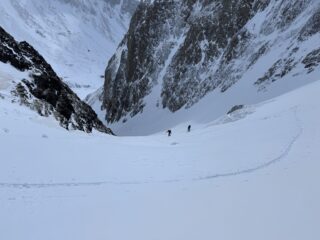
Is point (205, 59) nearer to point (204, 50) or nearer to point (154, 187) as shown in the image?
point (204, 50)

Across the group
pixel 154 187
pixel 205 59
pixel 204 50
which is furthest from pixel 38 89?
pixel 204 50

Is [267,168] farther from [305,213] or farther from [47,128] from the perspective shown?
[47,128]

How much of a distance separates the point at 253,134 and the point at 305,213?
12751mm

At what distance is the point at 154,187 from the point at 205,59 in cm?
5757

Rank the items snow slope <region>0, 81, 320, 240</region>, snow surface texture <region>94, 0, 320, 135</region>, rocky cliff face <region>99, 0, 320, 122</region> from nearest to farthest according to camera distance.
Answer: snow slope <region>0, 81, 320, 240</region>
snow surface texture <region>94, 0, 320, 135</region>
rocky cliff face <region>99, 0, 320, 122</region>

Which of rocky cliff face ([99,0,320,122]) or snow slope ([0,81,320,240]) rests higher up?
rocky cliff face ([99,0,320,122])

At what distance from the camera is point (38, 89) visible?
25859 mm

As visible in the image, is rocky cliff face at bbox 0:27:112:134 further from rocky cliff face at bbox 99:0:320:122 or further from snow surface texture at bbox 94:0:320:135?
rocky cliff face at bbox 99:0:320:122

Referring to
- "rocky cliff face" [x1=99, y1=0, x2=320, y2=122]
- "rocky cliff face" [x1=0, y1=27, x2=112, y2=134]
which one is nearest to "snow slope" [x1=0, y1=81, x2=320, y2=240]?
"rocky cliff face" [x1=0, y1=27, x2=112, y2=134]

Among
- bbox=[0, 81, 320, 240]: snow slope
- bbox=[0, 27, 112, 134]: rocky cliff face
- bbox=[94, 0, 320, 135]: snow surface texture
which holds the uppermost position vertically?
bbox=[94, 0, 320, 135]: snow surface texture

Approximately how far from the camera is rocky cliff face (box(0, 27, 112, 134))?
24047 mm

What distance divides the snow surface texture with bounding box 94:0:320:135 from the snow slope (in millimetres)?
27078

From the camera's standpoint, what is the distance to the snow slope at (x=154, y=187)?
10.1 m

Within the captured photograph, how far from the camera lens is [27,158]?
50.3 ft
